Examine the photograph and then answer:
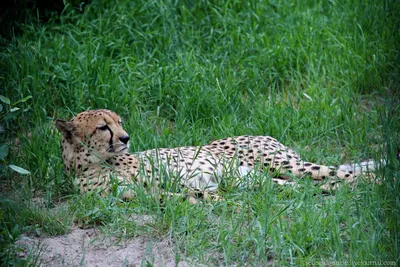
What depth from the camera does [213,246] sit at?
398 centimetres

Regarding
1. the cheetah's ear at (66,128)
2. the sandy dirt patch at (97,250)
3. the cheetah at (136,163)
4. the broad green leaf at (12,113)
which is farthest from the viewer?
the cheetah's ear at (66,128)

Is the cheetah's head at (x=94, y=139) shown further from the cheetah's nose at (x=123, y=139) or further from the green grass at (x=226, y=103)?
the green grass at (x=226, y=103)

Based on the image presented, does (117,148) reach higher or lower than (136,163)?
higher

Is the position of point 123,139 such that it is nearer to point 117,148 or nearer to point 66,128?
point 117,148

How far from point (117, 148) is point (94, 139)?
0.57 ft

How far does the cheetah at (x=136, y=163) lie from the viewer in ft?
15.8

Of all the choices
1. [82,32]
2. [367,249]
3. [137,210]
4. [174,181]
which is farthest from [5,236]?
[82,32]

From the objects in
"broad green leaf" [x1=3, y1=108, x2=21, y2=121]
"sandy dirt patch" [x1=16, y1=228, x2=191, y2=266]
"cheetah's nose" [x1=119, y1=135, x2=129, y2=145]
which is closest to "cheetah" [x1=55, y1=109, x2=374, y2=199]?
"cheetah's nose" [x1=119, y1=135, x2=129, y2=145]

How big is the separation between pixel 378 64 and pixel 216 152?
1.97m

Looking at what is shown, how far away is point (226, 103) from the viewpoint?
6035mm

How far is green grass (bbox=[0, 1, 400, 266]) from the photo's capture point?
400 cm

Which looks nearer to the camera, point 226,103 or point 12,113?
point 12,113

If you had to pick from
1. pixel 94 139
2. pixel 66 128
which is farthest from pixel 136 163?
pixel 66 128

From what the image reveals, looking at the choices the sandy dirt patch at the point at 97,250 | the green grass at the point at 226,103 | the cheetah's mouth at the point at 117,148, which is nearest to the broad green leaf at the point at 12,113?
the green grass at the point at 226,103
